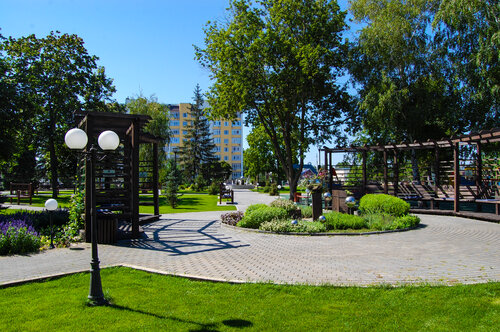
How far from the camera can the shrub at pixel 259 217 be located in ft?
40.6

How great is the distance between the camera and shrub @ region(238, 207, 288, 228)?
40.6 feet

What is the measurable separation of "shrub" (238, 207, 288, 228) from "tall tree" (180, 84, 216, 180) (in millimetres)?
52405

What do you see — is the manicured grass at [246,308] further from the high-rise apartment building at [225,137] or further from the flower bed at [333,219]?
the high-rise apartment building at [225,137]

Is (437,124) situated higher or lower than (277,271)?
higher

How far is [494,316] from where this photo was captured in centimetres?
435

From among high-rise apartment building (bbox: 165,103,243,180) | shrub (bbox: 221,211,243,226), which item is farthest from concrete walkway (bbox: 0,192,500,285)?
high-rise apartment building (bbox: 165,103,243,180)

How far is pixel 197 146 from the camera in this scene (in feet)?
216

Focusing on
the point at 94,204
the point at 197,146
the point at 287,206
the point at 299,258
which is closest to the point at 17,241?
the point at 94,204

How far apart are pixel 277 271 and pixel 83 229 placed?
21.2 ft

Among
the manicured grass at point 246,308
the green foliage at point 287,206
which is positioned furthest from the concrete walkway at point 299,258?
the green foliage at point 287,206

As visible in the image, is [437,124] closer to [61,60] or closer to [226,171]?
[61,60]

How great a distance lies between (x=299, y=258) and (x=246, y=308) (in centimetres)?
339

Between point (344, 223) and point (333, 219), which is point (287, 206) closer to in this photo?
point (333, 219)

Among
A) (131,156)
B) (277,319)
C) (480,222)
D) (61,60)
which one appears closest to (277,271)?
(277,319)
